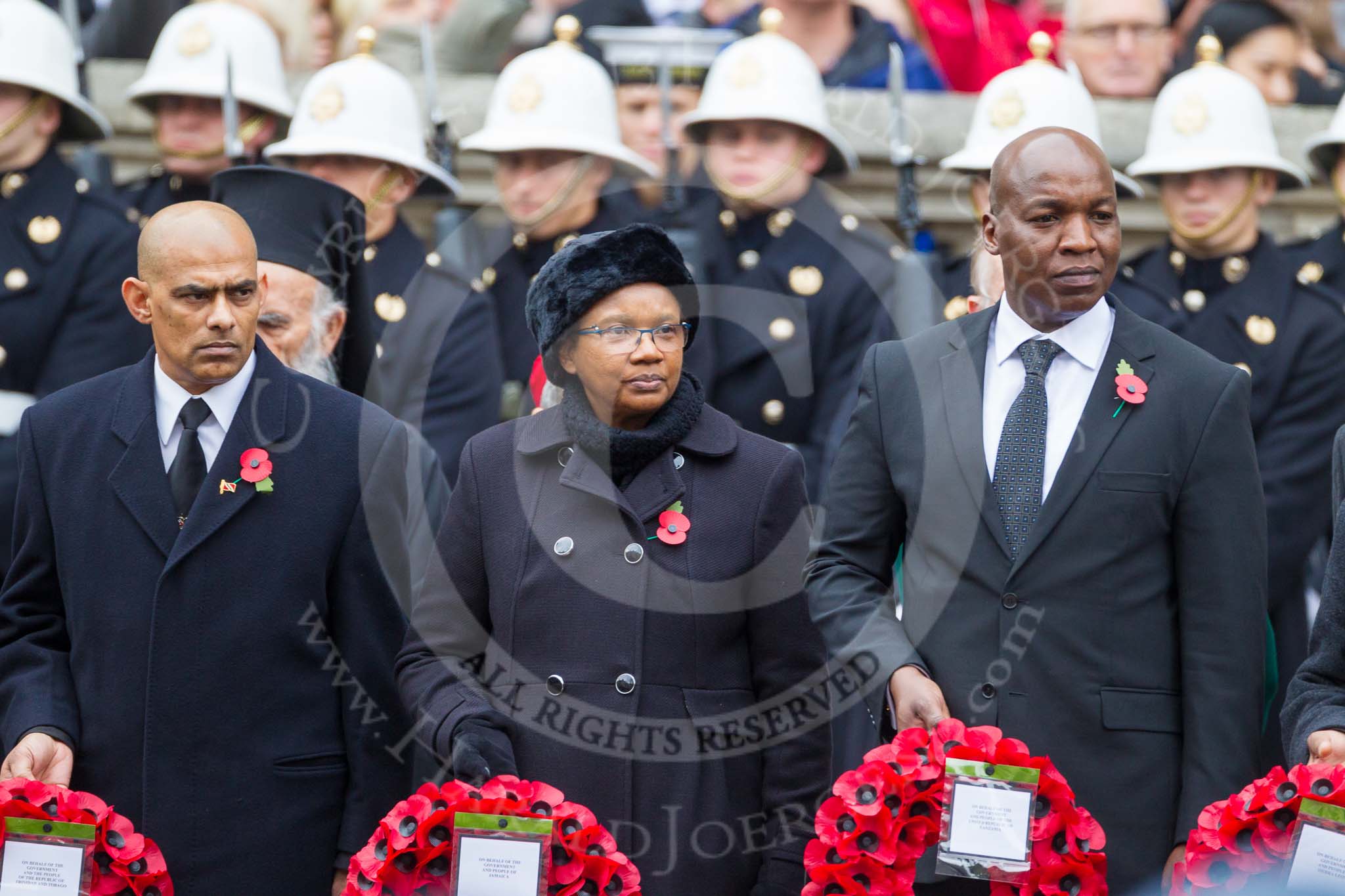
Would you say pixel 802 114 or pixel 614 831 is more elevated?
pixel 802 114

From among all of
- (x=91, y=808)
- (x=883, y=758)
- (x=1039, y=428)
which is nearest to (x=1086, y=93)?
(x=1039, y=428)

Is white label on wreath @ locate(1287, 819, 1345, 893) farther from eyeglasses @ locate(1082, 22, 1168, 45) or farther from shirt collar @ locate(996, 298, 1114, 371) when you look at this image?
eyeglasses @ locate(1082, 22, 1168, 45)

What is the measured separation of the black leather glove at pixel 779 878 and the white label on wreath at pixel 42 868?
4.85 ft

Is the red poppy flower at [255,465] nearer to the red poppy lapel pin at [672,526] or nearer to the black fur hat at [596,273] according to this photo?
the black fur hat at [596,273]

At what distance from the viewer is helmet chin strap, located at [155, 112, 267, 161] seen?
27.1ft

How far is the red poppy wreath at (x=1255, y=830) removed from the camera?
13.9 feet

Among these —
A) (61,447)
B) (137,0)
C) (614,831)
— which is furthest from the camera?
(137,0)

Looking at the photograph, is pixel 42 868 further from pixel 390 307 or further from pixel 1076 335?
pixel 390 307

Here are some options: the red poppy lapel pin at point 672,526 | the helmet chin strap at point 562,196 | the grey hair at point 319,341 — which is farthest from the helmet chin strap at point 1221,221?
the red poppy lapel pin at point 672,526

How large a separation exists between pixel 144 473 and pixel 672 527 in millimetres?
1239

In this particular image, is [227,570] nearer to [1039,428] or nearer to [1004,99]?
[1039,428]

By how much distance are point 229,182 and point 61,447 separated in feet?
5.44

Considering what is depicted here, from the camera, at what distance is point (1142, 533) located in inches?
188

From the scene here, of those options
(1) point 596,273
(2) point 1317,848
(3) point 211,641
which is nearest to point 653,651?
(1) point 596,273
